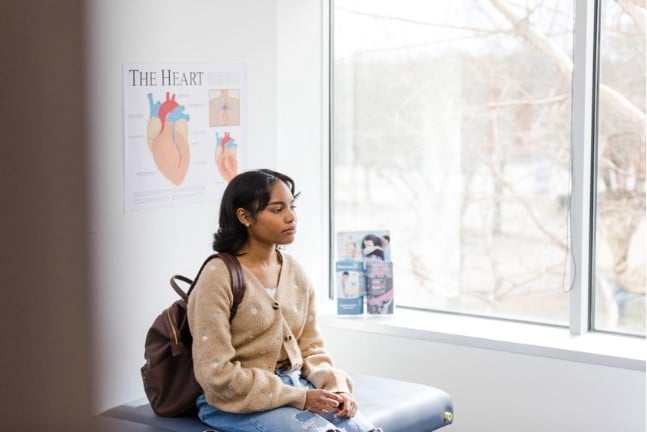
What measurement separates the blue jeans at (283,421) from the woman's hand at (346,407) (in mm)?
11

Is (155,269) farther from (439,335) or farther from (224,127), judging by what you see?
(439,335)

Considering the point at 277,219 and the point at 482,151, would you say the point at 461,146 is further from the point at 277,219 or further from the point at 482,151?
the point at 277,219

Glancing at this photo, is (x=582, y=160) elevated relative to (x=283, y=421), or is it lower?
elevated

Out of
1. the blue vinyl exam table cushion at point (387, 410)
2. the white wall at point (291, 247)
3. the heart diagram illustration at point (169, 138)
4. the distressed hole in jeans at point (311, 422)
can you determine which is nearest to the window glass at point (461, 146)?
the white wall at point (291, 247)

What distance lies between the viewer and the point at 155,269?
2.88 m

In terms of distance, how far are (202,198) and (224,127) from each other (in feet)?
0.78

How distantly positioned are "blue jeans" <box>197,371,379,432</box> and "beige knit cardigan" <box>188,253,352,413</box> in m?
0.02

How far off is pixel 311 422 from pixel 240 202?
561mm

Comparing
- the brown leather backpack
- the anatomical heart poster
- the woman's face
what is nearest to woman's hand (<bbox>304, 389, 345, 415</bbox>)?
the brown leather backpack

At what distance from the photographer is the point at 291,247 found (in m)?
3.45

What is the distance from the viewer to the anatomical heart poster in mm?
2785

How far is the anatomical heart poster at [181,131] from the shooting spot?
2.79m

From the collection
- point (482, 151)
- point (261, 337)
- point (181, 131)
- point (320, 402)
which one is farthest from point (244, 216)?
point (482, 151)

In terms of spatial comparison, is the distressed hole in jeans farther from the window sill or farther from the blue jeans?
the window sill
